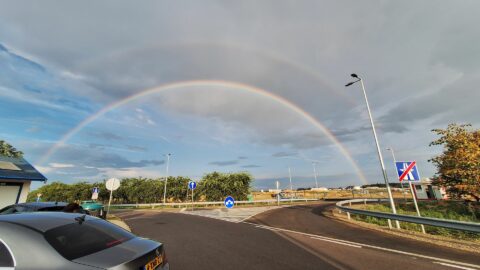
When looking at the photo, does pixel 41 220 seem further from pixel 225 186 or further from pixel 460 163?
pixel 225 186

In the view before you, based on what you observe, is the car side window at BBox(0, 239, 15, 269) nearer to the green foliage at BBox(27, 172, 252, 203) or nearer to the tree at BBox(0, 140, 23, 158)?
the green foliage at BBox(27, 172, 252, 203)

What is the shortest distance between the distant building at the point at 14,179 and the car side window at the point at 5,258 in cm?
1480

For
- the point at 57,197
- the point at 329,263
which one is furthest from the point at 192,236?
the point at 57,197

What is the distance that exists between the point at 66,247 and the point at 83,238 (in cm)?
31

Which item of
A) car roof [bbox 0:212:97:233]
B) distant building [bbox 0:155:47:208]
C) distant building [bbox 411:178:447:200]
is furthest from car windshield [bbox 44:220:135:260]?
distant building [bbox 411:178:447:200]

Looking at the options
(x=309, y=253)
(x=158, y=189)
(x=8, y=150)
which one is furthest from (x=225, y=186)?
(x=8, y=150)

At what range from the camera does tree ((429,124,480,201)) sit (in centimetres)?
1638

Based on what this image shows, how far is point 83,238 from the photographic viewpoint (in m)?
3.08

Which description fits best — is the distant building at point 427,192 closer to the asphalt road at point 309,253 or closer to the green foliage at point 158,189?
the green foliage at point 158,189

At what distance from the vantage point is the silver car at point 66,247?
258 cm

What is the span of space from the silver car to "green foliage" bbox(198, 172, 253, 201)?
38.7 meters

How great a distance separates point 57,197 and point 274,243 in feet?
245

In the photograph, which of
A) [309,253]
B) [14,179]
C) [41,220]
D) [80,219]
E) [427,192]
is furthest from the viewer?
[427,192]

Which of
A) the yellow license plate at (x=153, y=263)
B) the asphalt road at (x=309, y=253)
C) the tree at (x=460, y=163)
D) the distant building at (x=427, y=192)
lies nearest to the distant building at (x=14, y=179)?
the asphalt road at (x=309, y=253)
